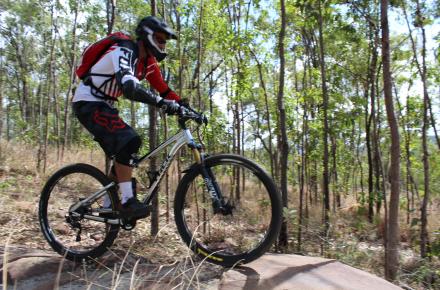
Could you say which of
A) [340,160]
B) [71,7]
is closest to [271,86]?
[340,160]

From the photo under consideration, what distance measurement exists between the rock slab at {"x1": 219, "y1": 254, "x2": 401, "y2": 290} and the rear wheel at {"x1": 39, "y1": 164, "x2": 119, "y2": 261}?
1192 millimetres

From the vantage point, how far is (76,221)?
3.53 m

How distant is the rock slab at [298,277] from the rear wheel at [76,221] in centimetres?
119

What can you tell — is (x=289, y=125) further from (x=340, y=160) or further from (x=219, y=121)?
(x=340, y=160)

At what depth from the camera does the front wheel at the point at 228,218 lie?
2.91m

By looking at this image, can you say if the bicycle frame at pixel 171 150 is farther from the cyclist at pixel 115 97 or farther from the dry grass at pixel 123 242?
the dry grass at pixel 123 242

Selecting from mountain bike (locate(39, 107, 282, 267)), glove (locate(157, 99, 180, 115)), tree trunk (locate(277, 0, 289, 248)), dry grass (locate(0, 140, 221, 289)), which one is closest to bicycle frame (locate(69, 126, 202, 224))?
mountain bike (locate(39, 107, 282, 267))

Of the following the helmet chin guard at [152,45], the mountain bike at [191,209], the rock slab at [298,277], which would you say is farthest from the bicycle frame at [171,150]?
the rock slab at [298,277]

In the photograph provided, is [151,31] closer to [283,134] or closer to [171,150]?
[171,150]

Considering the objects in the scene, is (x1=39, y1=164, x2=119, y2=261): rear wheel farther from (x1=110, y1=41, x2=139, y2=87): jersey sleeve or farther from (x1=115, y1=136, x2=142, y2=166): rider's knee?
(x1=110, y1=41, x2=139, y2=87): jersey sleeve

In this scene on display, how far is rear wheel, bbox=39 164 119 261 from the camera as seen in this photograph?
3.43 m

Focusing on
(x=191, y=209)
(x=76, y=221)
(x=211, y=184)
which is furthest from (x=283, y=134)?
(x=76, y=221)

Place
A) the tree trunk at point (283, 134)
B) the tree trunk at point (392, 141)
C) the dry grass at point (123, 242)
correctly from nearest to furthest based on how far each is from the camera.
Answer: the dry grass at point (123, 242), the tree trunk at point (392, 141), the tree trunk at point (283, 134)

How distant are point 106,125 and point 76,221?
0.99 m
